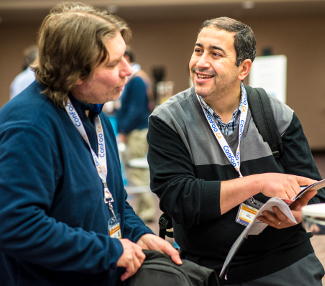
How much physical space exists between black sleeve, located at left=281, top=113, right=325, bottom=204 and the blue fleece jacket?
0.80 meters

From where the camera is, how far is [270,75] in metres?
5.84

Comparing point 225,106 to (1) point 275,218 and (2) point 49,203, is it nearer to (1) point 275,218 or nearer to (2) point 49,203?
(1) point 275,218

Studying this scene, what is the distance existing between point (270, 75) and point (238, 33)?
14.6 feet

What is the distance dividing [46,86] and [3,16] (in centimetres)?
977

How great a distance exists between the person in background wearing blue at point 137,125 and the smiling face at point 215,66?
2.82 m

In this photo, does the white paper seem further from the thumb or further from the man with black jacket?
the thumb

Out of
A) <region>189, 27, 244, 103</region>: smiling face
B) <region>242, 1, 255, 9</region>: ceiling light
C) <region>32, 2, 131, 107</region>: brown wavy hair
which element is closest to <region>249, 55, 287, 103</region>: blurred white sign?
<region>242, 1, 255, 9</region>: ceiling light

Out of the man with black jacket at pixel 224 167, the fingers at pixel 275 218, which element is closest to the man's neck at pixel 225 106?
the man with black jacket at pixel 224 167

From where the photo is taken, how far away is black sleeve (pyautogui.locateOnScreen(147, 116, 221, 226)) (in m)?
1.39

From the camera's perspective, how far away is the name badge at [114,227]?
1183 millimetres

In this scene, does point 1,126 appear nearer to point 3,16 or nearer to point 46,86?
point 46,86

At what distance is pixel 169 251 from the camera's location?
1222 mm

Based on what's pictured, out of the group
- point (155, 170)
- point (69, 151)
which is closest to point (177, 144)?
point (155, 170)

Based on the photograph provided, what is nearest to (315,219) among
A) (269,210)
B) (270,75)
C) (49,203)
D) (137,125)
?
(269,210)
